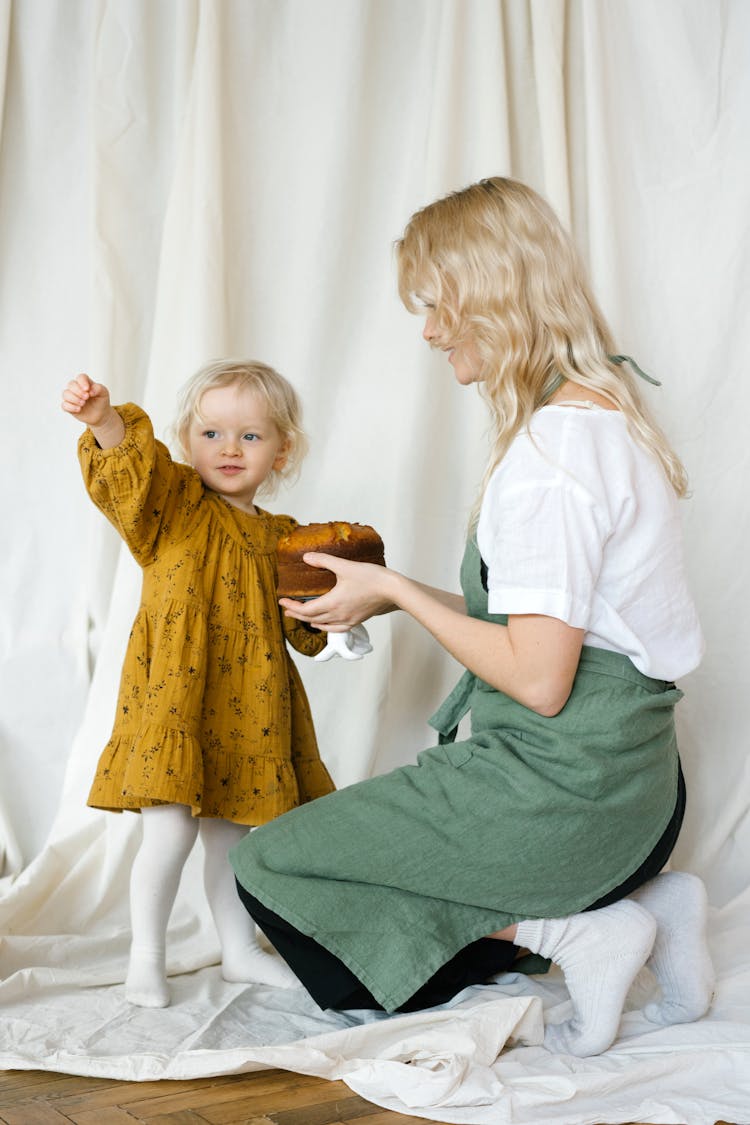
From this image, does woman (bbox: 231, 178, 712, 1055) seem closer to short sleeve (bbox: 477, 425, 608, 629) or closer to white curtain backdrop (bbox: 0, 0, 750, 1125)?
short sleeve (bbox: 477, 425, 608, 629)

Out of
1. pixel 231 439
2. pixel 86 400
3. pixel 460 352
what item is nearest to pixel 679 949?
pixel 460 352

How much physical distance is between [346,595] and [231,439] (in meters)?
0.34

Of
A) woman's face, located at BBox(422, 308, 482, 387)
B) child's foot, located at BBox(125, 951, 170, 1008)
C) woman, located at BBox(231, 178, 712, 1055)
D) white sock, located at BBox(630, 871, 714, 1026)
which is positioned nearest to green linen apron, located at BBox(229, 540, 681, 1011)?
woman, located at BBox(231, 178, 712, 1055)

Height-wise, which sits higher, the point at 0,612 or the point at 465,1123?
the point at 0,612

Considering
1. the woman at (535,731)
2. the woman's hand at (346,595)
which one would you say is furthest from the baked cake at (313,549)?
the woman at (535,731)

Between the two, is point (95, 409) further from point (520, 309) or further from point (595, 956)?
point (595, 956)

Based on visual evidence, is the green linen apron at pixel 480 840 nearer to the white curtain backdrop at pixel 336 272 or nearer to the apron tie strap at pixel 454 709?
the apron tie strap at pixel 454 709

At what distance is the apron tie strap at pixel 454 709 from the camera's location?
5.77 ft

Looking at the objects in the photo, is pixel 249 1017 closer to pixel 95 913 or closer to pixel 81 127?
pixel 95 913

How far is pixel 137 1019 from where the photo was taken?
157 centimetres

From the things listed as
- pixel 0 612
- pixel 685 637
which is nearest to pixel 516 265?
pixel 685 637

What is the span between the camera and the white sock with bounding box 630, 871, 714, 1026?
1.58 metres

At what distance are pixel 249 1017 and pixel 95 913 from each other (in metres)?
0.48

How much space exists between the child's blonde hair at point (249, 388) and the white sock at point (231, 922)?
0.57m
